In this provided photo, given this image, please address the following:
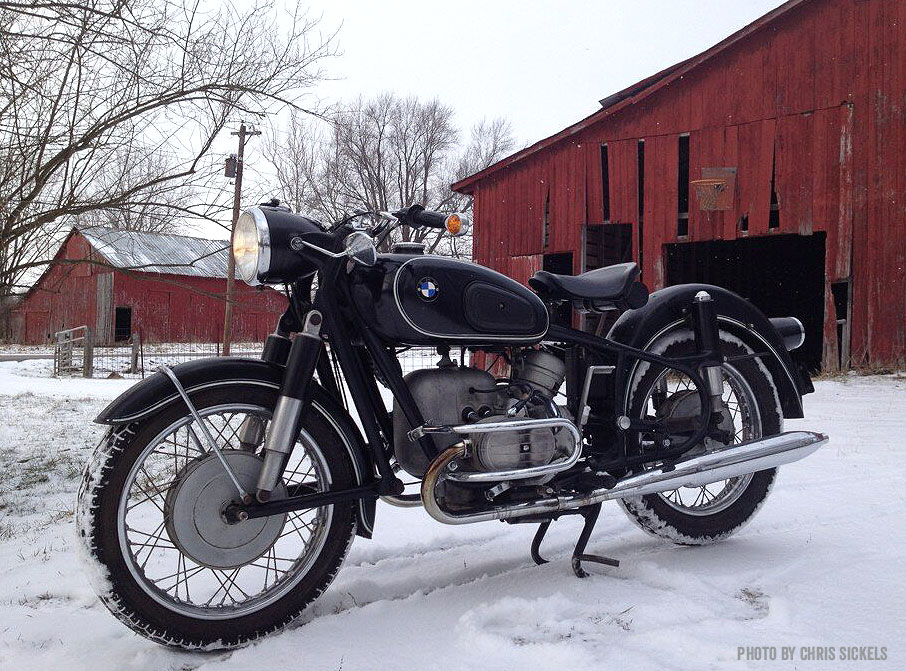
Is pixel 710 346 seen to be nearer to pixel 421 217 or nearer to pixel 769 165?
pixel 421 217

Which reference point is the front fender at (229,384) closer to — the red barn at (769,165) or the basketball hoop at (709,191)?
the red barn at (769,165)

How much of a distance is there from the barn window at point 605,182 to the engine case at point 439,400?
35.1 ft

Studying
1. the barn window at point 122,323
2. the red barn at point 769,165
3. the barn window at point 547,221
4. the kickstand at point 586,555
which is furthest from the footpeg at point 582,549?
the barn window at point 122,323

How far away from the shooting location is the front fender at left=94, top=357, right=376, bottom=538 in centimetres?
204

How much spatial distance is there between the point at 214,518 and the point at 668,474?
1.61m

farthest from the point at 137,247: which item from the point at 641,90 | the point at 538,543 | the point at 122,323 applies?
the point at 122,323

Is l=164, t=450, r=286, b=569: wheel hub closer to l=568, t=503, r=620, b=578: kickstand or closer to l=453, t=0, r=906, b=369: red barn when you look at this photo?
l=568, t=503, r=620, b=578: kickstand

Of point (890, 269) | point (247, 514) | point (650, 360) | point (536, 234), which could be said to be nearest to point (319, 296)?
point (247, 514)

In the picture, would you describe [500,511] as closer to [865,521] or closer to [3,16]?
[865,521]

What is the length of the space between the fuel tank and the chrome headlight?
0.30 metres

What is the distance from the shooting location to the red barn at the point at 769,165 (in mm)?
10258

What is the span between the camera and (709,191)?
11.4 metres

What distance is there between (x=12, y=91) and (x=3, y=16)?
0.40 meters

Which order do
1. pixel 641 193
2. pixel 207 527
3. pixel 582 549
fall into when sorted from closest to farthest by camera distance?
1. pixel 207 527
2. pixel 582 549
3. pixel 641 193
